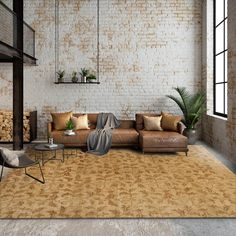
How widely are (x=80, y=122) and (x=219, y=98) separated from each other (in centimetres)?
342

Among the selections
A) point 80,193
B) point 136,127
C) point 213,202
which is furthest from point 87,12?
point 213,202

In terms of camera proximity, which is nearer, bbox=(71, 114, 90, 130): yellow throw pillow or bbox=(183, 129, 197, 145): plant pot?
bbox=(71, 114, 90, 130): yellow throw pillow

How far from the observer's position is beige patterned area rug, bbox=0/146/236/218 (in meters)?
3.38

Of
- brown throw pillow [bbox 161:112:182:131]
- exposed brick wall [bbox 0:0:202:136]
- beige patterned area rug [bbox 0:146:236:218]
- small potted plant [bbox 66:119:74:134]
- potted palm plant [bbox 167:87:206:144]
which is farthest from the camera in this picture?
exposed brick wall [bbox 0:0:202:136]

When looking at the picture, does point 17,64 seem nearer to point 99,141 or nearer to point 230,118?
point 99,141

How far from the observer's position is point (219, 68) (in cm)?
759

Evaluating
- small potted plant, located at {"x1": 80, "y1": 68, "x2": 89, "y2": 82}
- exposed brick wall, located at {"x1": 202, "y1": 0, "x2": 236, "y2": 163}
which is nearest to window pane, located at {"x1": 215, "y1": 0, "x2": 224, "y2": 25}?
exposed brick wall, located at {"x1": 202, "y1": 0, "x2": 236, "y2": 163}

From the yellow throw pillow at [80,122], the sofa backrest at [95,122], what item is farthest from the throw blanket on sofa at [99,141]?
the sofa backrest at [95,122]

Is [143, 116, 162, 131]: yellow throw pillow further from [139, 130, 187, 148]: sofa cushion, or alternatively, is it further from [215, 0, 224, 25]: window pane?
[215, 0, 224, 25]: window pane

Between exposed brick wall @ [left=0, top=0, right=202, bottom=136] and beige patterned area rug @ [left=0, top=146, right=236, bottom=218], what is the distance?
250 cm

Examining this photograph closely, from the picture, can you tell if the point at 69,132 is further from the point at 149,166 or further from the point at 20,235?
the point at 20,235

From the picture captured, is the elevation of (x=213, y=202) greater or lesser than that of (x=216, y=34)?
lesser

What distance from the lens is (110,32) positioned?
324 inches

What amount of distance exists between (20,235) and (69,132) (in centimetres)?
395
